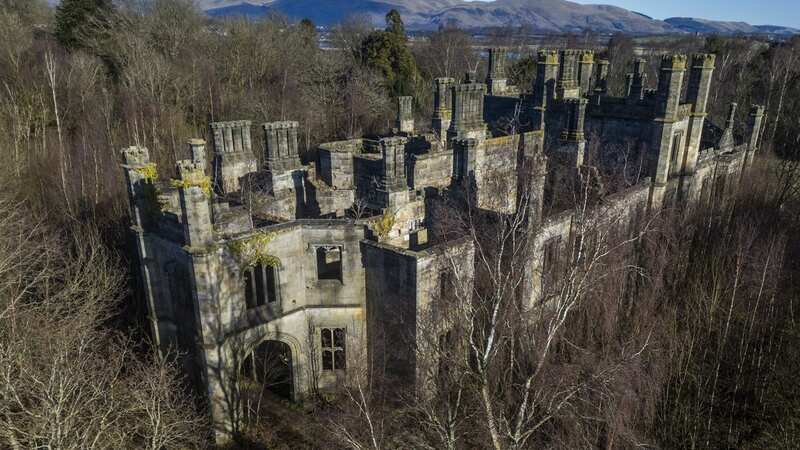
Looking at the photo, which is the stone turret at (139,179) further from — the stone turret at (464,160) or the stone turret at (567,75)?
the stone turret at (567,75)

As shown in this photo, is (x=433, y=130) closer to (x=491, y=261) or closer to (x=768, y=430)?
(x=491, y=261)

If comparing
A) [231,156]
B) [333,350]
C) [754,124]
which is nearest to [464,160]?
[333,350]

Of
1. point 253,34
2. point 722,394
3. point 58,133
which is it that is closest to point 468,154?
point 722,394

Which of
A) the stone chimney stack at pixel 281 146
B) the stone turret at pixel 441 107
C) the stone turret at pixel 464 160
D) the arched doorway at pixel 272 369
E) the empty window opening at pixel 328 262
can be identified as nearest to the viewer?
the stone turret at pixel 464 160

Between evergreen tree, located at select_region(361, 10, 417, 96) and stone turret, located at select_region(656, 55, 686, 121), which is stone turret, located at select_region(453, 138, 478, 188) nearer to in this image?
stone turret, located at select_region(656, 55, 686, 121)

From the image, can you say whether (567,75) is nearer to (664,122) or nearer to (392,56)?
(664,122)

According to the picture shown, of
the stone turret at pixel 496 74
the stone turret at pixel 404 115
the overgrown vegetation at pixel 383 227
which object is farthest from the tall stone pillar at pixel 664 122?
the stone turret at pixel 404 115
